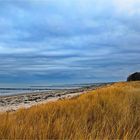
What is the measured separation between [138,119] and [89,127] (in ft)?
3.95

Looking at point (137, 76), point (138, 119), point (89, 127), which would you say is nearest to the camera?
point (89, 127)

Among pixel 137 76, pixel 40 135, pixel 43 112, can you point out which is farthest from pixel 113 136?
pixel 137 76

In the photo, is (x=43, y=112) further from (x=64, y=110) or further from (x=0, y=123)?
(x=0, y=123)

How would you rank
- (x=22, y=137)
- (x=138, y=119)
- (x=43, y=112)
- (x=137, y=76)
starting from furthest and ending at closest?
(x=137, y=76) → (x=43, y=112) → (x=138, y=119) → (x=22, y=137)

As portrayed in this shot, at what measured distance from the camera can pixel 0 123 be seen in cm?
559

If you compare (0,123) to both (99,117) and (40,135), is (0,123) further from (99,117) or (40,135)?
(99,117)

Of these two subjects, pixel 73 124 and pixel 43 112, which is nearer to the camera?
pixel 73 124

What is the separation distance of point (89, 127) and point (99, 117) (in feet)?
3.41

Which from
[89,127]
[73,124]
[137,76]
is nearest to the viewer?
[73,124]

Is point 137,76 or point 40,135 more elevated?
point 137,76

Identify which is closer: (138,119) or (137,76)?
(138,119)

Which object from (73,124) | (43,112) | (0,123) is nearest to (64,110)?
(43,112)

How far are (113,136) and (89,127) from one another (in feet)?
3.30

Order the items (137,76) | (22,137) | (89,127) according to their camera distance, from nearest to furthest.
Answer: (22,137) < (89,127) < (137,76)
